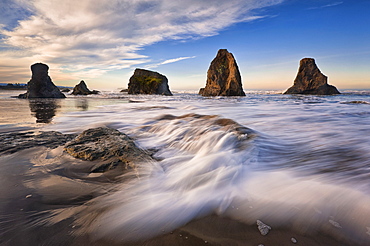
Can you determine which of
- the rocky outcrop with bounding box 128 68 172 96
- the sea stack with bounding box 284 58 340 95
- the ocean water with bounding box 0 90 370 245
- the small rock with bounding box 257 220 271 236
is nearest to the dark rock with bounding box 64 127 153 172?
the ocean water with bounding box 0 90 370 245

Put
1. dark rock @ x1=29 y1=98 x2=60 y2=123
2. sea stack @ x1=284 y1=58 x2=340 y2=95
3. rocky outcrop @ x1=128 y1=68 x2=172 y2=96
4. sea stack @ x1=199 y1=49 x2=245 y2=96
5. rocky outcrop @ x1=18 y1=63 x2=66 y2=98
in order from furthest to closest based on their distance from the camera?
sea stack @ x1=284 y1=58 x2=340 y2=95 < rocky outcrop @ x1=128 y1=68 x2=172 y2=96 < sea stack @ x1=199 y1=49 x2=245 y2=96 < rocky outcrop @ x1=18 y1=63 x2=66 y2=98 < dark rock @ x1=29 y1=98 x2=60 y2=123

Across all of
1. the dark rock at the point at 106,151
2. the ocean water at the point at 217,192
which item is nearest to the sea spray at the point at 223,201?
the ocean water at the point at 217,192

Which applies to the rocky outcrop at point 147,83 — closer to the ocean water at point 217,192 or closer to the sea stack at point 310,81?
the sea stack at point 310,81

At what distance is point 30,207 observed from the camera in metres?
1.66

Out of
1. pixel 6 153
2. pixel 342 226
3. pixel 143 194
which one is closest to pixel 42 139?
pixel 6 153

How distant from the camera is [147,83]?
57.3m

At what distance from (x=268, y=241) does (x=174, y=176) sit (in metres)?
1.28

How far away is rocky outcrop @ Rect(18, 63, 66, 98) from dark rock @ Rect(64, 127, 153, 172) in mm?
26077

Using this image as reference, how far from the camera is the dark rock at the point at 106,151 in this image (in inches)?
102

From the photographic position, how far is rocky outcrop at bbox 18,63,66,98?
23375 millimetres

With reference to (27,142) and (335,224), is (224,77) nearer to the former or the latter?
(27,142)

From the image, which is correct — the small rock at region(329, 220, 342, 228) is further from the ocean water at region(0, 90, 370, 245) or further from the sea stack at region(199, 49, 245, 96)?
the sea stack at region(199, 49, 245, 96)

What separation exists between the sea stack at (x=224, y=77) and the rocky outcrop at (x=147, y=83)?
40.1 feet

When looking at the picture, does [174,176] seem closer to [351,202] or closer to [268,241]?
[268,241]
